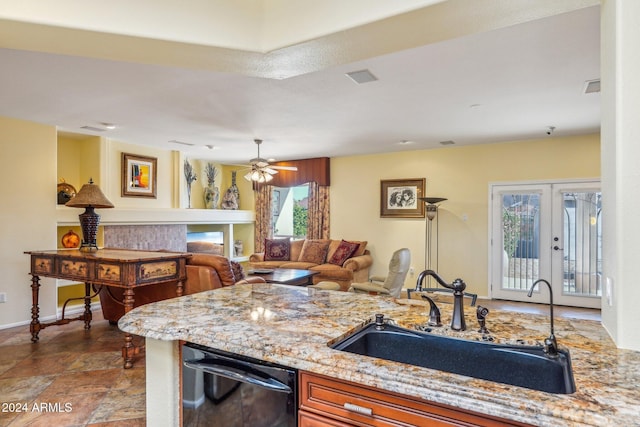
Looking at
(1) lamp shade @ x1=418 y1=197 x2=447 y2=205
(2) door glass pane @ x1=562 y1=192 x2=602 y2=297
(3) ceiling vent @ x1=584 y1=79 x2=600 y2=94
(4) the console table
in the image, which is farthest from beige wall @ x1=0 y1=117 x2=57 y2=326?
(2) door glass pane @ x1=562 y1=192 x2=602 y2=297

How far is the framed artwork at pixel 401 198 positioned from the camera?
6.65 metres

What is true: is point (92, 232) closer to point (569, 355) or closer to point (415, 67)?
point (415, 67)

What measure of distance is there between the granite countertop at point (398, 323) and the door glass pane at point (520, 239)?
15.5 feet

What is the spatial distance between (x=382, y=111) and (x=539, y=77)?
60.9 inches

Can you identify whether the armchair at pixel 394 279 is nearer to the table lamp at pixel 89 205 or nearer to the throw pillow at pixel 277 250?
the throw pillow at pixel 277 250

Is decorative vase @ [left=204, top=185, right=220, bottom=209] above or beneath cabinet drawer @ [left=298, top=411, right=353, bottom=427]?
above

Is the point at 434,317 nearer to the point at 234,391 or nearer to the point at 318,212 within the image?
the point at 234,391

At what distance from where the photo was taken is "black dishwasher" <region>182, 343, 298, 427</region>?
4.29 feet

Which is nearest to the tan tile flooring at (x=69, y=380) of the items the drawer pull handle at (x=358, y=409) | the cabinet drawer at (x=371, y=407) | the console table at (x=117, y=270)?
the console table at (x=117, y=270)

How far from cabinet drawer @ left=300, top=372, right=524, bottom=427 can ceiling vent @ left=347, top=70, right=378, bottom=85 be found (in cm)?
252

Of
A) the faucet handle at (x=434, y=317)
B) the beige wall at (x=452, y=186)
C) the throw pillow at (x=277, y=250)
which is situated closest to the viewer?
the faucet handle at (x=434, y=317)

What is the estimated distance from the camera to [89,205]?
4.06 metres

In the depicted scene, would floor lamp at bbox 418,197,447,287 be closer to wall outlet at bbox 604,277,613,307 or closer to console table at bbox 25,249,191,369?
console table at bbox 25,249,191,369

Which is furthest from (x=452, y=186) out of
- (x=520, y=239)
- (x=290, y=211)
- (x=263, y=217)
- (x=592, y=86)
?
(x=263, y=217)
